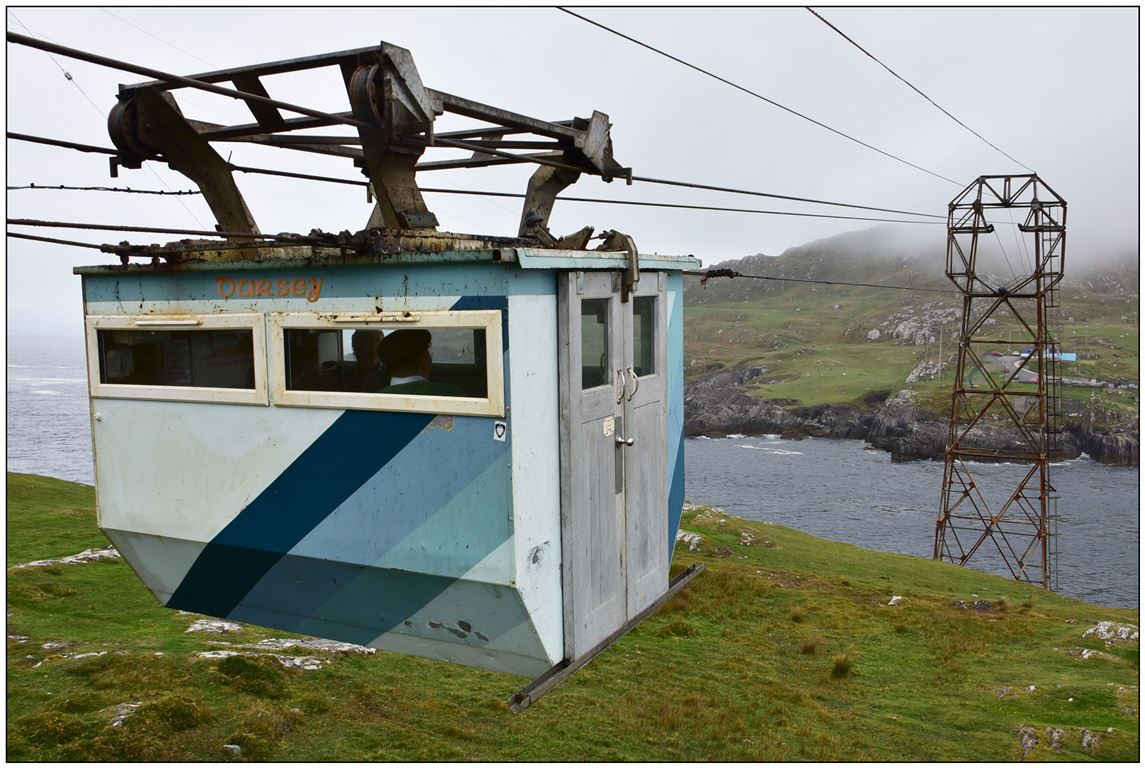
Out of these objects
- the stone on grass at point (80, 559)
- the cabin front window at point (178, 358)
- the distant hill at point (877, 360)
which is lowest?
the distant hill at point (877, 360)

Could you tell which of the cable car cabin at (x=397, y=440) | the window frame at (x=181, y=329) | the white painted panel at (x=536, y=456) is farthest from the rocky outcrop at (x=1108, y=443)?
the window frame at (x=181, y=329)

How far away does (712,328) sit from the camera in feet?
559

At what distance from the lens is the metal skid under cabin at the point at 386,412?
7180mm

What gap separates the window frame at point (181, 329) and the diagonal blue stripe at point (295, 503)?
0.76 metres

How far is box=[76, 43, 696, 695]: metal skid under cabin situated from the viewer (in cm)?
718

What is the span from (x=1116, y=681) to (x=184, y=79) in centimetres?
1905

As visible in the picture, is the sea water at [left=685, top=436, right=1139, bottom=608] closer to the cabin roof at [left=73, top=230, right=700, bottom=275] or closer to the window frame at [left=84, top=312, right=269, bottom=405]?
the cabin roof at [left=73, top=230, right=700, bottom=275]

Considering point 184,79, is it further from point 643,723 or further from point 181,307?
point 643,723

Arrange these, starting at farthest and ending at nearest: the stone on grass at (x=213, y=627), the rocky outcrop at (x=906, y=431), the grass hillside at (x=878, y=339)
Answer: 1. the grass hillside at (x=878, y=339)
2. the rocky outcrop at (x=906, y=431)
3. the stone on grass at (x=213, y=627)

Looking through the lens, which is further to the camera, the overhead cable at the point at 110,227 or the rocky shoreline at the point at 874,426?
the rocky shoreline at the point at 874,426

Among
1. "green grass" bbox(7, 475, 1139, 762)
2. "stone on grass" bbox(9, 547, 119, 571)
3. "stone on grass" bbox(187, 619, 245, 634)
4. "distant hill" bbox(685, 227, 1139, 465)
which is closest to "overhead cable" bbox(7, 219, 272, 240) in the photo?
"green grass" bbox(7, 475, 1139, 762)

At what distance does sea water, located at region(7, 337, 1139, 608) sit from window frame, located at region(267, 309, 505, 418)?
4707 centimetres

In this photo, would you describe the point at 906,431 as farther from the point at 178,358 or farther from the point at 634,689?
the point at 178,358

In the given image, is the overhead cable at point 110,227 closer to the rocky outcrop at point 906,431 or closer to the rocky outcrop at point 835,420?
the rocky outcrop at point 906,431
